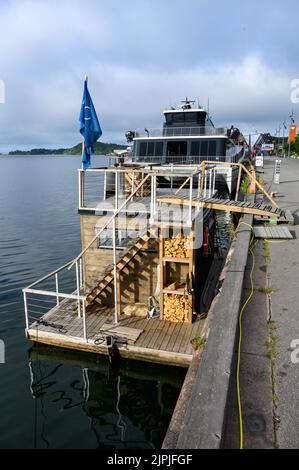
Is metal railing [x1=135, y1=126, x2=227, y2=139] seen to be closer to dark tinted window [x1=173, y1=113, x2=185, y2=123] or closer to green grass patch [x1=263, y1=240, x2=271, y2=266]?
dark tinted window [x1=173, y1=113, x2=185, y2=123]

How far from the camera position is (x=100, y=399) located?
8.84 meters

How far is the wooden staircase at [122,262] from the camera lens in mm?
9820

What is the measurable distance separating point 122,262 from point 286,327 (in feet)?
17.9

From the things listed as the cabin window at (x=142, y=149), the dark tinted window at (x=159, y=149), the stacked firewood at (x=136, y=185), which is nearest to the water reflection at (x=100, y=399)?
the stacked firewood at (x=136, y=185)

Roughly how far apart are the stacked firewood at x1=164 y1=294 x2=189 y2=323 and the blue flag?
16.9 feet

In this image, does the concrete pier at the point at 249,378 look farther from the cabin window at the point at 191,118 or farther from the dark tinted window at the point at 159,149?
the cabin window at the point at 191,118

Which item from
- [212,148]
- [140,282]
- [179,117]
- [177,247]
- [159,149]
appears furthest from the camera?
[179,117]

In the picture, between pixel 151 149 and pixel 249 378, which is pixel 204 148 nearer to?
pixel 151 149

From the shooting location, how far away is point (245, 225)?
12.5m

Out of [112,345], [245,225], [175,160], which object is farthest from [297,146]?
[112,345]

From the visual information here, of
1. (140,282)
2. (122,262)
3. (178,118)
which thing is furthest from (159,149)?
(122,262)

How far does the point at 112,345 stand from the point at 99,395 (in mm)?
1301
